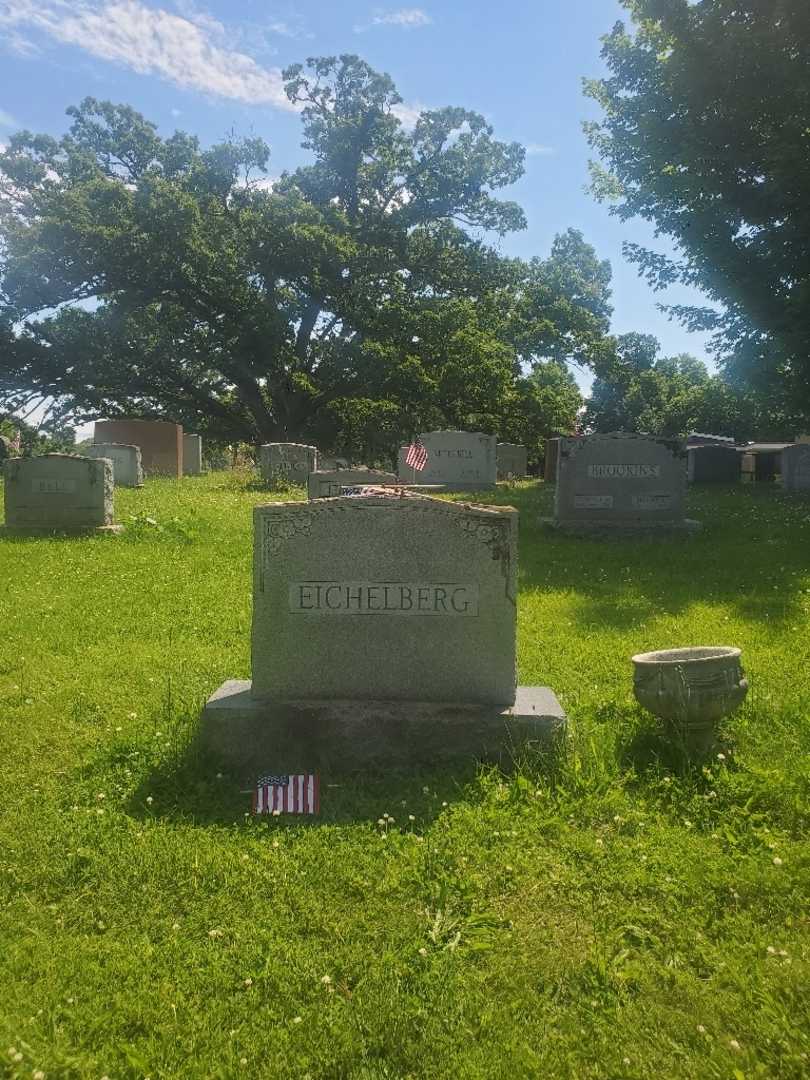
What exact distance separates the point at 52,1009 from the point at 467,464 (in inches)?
656

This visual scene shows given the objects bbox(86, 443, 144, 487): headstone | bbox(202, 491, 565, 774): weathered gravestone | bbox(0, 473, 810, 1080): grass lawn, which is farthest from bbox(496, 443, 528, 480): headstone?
bbox(202, 491, 565, 774): weathered gravestone

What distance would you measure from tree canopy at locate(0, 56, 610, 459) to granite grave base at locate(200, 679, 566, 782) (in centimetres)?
2480

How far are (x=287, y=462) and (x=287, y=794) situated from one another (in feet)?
55.3

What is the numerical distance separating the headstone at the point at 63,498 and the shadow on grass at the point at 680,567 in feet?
19.8

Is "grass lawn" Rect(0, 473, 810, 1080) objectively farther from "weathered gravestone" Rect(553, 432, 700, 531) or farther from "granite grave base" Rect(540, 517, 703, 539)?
"weathered gravestone" Rect(553, 432, 700, 531)

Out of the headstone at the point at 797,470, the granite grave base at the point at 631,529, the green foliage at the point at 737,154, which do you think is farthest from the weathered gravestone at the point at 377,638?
the headstone at the point at 797,470

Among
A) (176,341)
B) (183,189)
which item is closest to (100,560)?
(176,341)

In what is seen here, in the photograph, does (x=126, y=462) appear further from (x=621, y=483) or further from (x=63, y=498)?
(x=621, y=483)

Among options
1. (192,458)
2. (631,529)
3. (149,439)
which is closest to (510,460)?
(192,458)

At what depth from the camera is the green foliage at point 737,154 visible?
1319cm

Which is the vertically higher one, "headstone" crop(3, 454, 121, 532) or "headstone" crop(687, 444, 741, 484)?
"headstone" crop(687, 444, 741, 484)

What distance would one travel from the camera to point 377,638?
14.6ft

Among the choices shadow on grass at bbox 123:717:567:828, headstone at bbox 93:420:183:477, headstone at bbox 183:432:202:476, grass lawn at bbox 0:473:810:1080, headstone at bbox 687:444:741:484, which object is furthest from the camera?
headstone at bbox 183:432:202:476

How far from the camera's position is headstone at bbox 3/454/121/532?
38.5ft
